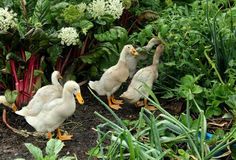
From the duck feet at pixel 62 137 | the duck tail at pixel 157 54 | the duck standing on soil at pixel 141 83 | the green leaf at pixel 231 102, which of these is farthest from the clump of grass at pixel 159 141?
the duck tail at pixel 157 54

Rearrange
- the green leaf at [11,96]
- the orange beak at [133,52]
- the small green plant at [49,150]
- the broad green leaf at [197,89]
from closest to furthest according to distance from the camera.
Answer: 1. the small green plant at [49,150]
2. the broad green leaf at [197,89]
3. the green leaf at [11,96]
4. the orange beak at [133,52]

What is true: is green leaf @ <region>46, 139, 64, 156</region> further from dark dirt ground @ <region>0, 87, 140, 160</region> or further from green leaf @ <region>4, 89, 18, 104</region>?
green leaf @ <region>4, 89, 18, 104</region>

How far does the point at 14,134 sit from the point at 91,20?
97cm

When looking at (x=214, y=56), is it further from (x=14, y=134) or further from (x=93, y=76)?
(x=14, y=134)

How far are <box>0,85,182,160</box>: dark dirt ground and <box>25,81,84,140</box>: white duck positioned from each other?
5.9 inches

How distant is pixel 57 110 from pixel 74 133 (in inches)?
13.6

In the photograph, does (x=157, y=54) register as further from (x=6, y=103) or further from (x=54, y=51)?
(x=6, y=103)

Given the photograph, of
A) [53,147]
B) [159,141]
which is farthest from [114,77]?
[159,141]

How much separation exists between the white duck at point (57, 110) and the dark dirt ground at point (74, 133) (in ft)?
0.50

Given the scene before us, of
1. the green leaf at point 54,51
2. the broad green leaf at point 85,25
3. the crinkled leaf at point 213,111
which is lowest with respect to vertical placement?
the crinkled leaf at point 213,111

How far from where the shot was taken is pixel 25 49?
12.7ft

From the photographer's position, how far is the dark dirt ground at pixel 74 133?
3434 millimetres

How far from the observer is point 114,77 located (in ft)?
12.3

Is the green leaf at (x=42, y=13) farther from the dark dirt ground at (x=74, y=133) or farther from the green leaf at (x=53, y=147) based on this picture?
the green leaf at (x=53, y=147)
